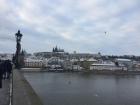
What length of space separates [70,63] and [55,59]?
9162 mm

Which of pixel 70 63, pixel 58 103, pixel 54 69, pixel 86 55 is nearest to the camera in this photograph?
pixel 58 103

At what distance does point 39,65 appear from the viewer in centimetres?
13062

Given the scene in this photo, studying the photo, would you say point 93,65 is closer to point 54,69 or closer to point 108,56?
point 54,69

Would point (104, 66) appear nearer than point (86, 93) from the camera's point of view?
No

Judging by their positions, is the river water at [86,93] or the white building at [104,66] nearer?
the river water at [86,93]

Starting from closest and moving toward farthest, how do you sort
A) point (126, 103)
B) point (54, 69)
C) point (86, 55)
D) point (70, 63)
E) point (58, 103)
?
point (58, 103) < point (126, 103) < point (54, 69) < point (70, 63) < point (86, 55)

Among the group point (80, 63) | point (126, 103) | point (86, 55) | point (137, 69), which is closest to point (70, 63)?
point (80, 63)

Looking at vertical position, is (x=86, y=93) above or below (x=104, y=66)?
below

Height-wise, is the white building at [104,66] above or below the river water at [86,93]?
above

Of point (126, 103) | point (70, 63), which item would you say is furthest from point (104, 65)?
point (126, 103)

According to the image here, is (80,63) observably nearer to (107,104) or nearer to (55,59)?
(55,59)

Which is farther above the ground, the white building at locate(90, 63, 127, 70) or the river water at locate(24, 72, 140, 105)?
the white building at locate(90, 63, 127, 70)

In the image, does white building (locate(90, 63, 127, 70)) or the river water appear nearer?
the river water

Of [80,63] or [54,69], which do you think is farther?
[80,63]
